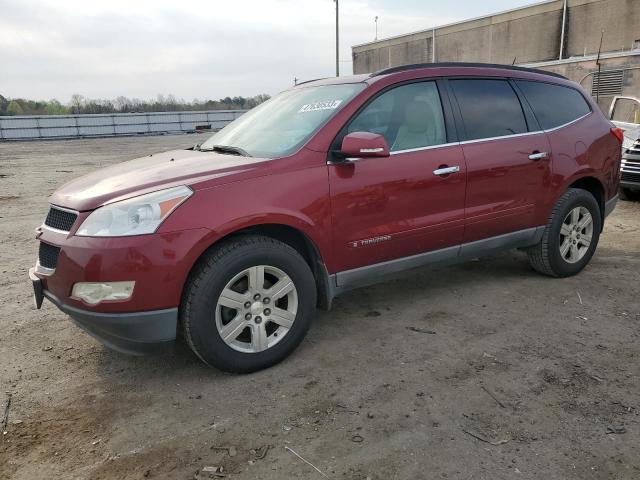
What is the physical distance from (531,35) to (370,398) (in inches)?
1615

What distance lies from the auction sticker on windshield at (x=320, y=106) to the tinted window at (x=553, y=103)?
183 centimetres

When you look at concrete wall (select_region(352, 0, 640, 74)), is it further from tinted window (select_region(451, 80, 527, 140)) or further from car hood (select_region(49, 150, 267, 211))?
car hood (select_region(49, 150, 267, 211))

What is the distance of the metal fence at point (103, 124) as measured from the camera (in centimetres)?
3578

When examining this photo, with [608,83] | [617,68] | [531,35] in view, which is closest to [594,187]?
[617,68]

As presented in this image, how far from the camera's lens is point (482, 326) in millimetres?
3723

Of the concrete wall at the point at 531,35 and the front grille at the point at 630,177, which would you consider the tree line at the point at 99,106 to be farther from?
the front grille at the point at 630,177

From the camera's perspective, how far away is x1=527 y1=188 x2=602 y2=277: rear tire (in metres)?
4.49

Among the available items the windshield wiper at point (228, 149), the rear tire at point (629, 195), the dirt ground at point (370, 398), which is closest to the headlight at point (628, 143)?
the rear tire at point (629, 195)

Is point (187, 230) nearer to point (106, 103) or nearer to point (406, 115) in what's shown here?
point (406, 115)

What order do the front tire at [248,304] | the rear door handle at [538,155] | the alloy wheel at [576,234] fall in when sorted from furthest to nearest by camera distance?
1. the alloy wheel at [576,234]
2. the rear door handle at [538,155]
3. the front tire at [248,304]

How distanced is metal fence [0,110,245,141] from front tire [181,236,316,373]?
107ft

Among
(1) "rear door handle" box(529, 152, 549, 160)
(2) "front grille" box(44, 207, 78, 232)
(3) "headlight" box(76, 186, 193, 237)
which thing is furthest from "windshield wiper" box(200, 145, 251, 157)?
(1) "rear door handle" box(529, 152, 549, 160)

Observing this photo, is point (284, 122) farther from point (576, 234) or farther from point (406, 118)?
point (576, 234)

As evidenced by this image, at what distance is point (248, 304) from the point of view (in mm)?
3027
